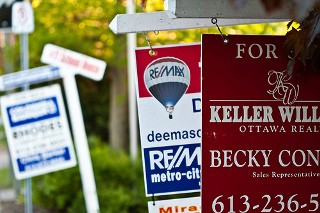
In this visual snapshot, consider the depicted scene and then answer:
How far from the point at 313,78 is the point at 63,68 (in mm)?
5813

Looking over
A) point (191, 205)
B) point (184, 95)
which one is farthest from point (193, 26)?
point (191, 205)

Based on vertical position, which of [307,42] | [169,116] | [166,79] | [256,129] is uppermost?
[307,42]

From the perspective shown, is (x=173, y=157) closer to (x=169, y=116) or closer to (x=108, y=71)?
(x=169, y=116)

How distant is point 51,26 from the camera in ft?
44.4

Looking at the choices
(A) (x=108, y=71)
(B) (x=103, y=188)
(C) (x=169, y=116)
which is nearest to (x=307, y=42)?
(C) (x=169, y=116)

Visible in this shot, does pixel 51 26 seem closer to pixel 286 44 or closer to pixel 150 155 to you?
pixel 150 155

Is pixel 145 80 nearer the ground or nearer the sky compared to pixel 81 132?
nearer the sky

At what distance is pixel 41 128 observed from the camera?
930 centimetres

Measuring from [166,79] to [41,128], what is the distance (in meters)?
5.02

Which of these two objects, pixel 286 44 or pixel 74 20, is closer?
pixel 286 44

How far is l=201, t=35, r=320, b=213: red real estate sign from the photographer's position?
3.67m

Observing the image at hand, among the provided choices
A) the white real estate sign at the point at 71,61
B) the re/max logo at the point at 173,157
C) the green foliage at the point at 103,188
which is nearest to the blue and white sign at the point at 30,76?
the white real estate sign at the point at 71,61

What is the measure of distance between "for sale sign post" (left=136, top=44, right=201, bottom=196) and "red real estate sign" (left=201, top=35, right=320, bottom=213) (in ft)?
2.78

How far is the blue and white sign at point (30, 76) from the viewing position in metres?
9.24
